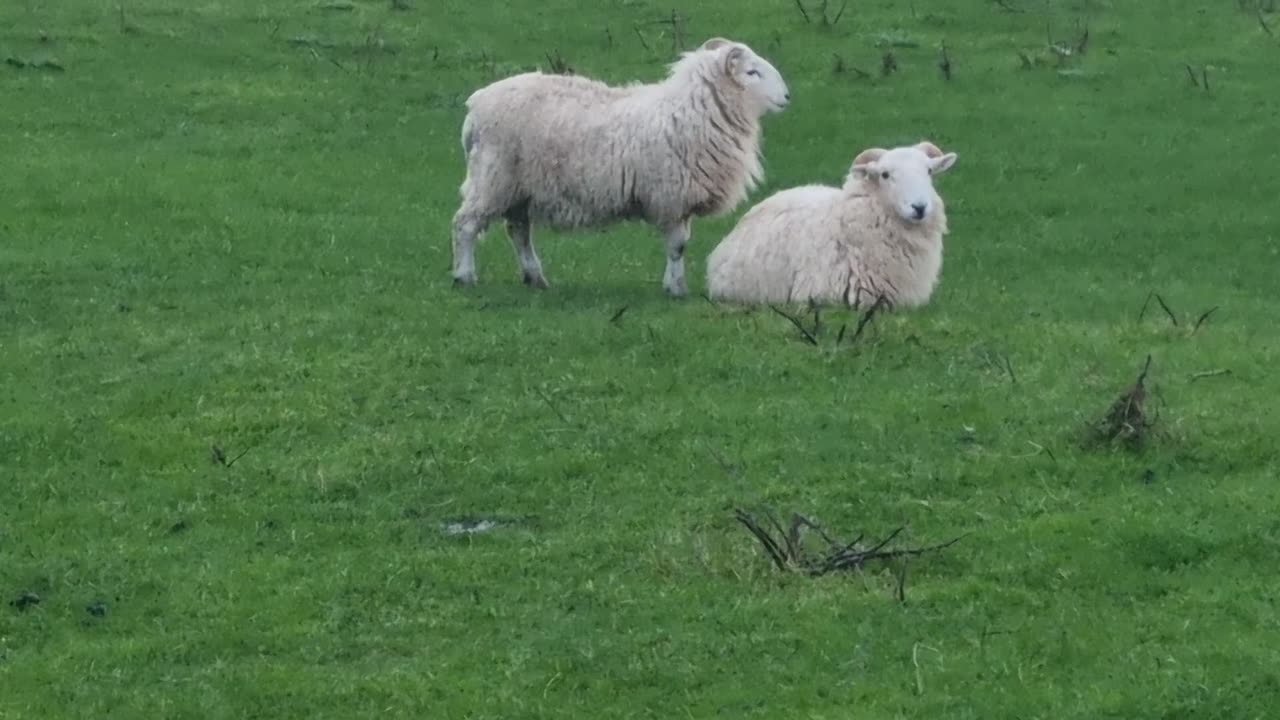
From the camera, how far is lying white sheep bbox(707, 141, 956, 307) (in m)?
14.3

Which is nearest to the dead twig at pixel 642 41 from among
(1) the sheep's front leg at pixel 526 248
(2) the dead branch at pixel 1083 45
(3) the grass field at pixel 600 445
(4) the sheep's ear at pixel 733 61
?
(3) the grass field at pixel 600 445

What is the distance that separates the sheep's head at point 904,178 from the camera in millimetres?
14375

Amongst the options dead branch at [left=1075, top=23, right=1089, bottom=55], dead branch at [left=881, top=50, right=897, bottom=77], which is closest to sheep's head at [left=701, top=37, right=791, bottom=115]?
dead branch at [left=881, top=50, right=897, bottom=77]

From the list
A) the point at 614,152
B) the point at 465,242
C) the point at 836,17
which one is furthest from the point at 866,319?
the point at 836,17

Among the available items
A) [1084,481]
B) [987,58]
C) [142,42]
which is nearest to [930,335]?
[1084,481]

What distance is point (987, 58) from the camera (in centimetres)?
2392

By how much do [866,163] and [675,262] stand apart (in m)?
1.54

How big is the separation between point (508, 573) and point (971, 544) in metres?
2.15

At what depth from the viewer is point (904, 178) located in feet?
47.5

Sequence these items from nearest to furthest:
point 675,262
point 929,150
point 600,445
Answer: point 600,445 → point 675,262 → point 929,150

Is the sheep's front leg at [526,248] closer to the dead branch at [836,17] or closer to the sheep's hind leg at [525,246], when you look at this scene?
the sheep's hind leg at [525,246]

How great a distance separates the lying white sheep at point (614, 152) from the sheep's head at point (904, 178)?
A: 938 mm

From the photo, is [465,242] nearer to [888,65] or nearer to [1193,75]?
[888,65]

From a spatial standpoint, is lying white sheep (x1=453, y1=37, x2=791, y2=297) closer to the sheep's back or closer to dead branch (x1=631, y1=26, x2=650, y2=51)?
the sheep's back
